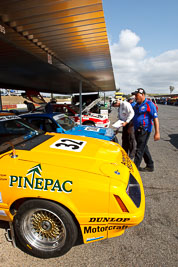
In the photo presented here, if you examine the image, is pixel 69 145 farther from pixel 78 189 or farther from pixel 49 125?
pixel 49 125

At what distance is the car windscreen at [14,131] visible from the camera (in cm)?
237

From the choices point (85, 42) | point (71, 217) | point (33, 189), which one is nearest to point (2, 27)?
point (85, 42)

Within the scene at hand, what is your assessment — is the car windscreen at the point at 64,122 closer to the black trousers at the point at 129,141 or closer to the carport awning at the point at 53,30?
the black trousers at the point at 129,141

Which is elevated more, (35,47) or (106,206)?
(35,47)

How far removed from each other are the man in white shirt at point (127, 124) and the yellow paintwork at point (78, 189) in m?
2.50

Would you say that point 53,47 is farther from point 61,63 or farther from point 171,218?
point 171,218

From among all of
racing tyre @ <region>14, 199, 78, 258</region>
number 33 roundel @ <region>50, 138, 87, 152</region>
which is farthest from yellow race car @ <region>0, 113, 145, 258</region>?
number 33 roundel @ <region>50, 138, 87, 152</region>

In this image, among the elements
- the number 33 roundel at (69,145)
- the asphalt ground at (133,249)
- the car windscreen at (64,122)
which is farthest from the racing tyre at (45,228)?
the car windscreen at (64,122)

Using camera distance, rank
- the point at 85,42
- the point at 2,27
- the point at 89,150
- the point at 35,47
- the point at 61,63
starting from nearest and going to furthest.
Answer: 1. the point at 89,150
2. the point at 2,27
3. the point at 85,42
4. the point at 35,47
5. the point at 61,63

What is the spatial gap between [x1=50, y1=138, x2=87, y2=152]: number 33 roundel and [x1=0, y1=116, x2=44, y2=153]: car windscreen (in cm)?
54

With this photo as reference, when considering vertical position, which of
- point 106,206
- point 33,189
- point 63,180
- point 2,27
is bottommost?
point 106,206

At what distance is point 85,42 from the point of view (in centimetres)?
470

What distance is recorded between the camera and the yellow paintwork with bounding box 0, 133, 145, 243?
1.58 metres

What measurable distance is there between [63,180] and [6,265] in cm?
114
